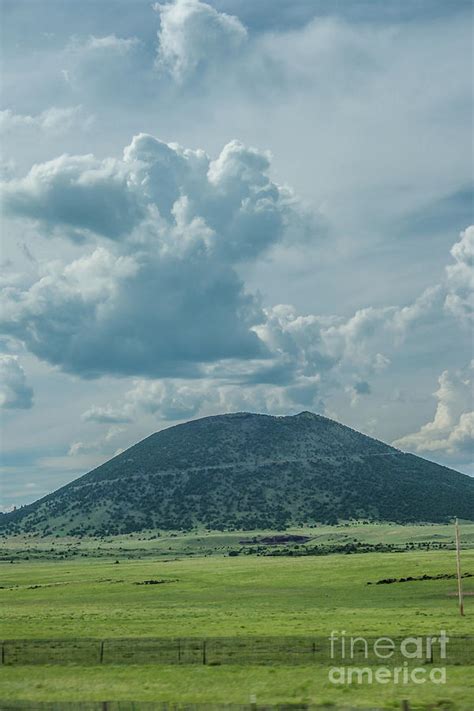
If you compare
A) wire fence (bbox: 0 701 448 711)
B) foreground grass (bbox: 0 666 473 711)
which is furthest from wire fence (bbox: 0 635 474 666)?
wire fence (bbox: 0 701 448 711)

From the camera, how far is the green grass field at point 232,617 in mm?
40250

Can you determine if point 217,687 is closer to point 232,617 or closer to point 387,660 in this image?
point 387,660

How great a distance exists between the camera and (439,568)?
112062 mm

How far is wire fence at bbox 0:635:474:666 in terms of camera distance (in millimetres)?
45188

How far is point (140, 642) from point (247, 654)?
8130 millimetres

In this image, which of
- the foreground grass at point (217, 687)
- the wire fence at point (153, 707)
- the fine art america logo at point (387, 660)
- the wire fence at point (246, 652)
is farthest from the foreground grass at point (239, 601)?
the wire fence at point (153, 707)

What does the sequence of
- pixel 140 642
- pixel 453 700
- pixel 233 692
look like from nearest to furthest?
pixel 453 700, pixel 233 692, pixel 140 642

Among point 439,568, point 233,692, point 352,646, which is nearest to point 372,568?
point 439,568

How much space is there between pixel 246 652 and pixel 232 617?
21727mm

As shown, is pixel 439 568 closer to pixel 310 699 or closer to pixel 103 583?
pixel 103 583

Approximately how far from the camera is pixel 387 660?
4472 centimetres

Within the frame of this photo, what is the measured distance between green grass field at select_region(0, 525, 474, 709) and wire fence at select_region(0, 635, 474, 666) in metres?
1.22

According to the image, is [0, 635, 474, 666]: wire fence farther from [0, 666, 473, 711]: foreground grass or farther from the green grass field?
[0, 666, 473, 711]: foreground grass

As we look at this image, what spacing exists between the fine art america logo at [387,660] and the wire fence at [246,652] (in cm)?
6
